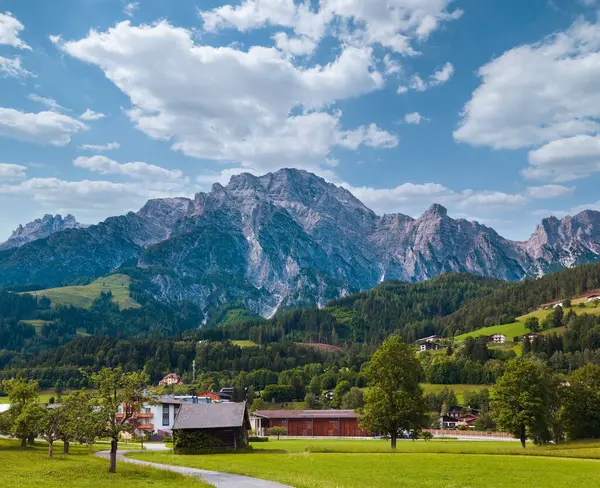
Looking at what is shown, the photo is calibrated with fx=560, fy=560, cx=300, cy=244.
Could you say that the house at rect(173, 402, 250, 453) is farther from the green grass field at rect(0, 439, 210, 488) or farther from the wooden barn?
the wooden barn

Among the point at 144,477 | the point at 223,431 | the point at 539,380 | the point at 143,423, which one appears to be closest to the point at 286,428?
the point at 143,423

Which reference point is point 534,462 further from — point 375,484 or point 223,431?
point 223,431

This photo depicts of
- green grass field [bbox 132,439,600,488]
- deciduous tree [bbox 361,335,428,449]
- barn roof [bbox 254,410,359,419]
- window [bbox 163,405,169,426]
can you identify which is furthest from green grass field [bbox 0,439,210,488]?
barn roof [bbox 254,410,359,419]

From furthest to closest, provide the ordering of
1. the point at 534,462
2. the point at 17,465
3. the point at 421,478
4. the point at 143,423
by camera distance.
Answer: the point at 143,423, the point at 534,462, the point at 17,465, the point at 421,478

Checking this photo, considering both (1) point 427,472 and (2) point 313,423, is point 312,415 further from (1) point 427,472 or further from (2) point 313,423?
(1) point 427,472

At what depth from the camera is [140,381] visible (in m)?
54.6

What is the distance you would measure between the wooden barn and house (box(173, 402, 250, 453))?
216ft

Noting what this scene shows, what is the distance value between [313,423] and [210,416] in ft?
234

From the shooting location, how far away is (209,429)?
84.4 m

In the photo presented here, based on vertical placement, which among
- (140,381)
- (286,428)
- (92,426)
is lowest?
(286,428)

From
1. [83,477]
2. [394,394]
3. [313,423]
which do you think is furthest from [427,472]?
[313,423]

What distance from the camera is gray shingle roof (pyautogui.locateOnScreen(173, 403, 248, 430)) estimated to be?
83500mm

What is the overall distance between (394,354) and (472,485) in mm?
39393

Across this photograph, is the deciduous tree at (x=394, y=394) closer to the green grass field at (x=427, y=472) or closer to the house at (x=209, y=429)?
the green grass field at (x=427, y=472)
